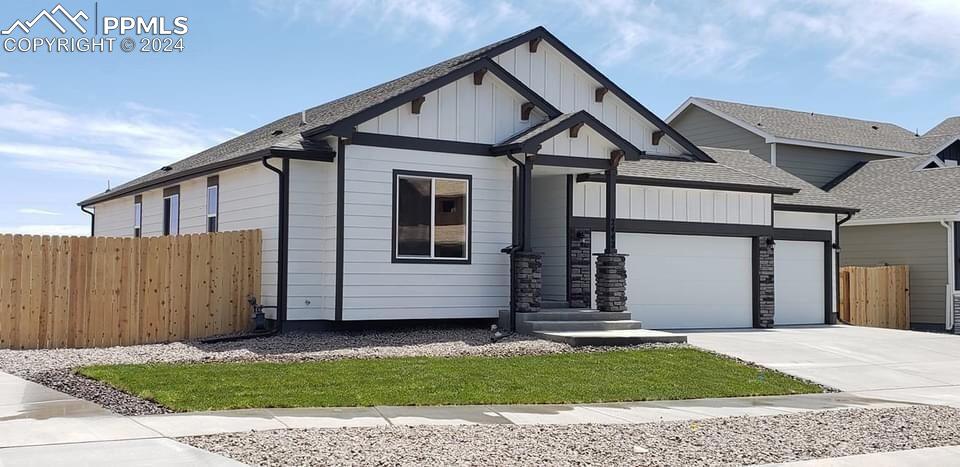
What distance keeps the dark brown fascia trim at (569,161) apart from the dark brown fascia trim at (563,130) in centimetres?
30

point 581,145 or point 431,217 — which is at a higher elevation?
point 581,145

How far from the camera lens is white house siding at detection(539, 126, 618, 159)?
18078mm

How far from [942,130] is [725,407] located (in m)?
32.1

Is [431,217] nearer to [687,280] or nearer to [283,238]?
[283,238]

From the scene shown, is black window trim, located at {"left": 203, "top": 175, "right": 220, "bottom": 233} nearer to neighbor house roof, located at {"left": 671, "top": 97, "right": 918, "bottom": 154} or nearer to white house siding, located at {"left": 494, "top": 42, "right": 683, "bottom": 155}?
white house siding, located at {"left": 494, "top": 42, "right": 683, "bottom": 155}

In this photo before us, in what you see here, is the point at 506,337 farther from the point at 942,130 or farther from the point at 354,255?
the point at 942,130

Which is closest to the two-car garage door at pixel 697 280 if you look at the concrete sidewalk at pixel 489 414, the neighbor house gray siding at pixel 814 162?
the concrete sidewalk at pixel 489 414

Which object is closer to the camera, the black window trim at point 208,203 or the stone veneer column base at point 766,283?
the black window trim at point 208,203

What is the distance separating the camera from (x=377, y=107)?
1667 centimetres

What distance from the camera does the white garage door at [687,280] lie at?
20.7 m

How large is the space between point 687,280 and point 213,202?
33.9 feet

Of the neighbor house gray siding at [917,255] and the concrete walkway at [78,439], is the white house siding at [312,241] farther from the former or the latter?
the neighbor house gray siding at [917,255]

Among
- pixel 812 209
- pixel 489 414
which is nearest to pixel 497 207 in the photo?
pixel 489 414

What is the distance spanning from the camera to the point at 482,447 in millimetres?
8523
